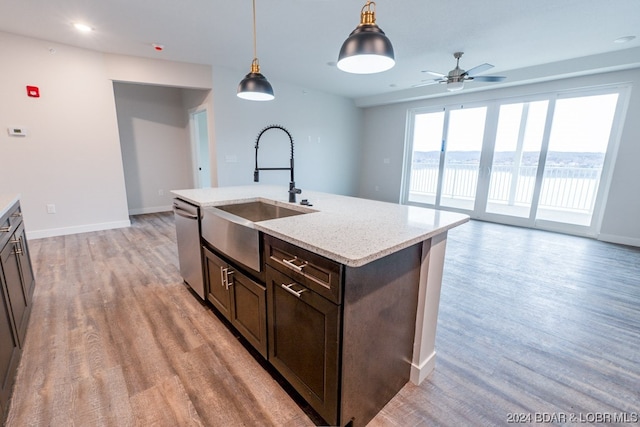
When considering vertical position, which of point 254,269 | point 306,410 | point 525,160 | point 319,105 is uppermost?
point 319,105

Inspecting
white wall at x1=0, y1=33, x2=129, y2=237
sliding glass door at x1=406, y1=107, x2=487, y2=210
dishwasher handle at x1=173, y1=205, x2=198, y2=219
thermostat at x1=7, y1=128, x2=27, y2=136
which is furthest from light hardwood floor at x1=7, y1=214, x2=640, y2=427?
sliding glass door at x1=406, y1=107, x2=487, y2=210

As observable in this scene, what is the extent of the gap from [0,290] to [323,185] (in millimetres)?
5635

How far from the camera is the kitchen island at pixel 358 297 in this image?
1.10m

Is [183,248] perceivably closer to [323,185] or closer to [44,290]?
[44,290]

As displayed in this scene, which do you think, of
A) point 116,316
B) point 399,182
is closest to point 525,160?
point 399,182

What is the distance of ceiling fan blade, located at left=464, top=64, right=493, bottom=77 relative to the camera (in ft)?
10.6

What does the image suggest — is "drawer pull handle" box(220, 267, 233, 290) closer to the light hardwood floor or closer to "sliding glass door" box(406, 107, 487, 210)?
the light hardwood floor

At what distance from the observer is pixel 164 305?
2.32 m

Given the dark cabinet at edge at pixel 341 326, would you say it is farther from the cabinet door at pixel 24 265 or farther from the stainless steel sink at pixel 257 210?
the cabinet door at pixel 24 265

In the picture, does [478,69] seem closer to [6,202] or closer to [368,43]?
[368,43]

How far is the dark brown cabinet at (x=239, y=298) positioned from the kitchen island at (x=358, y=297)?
0.17ft

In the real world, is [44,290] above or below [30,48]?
below

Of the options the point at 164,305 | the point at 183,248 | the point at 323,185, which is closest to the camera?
the point at 164,305

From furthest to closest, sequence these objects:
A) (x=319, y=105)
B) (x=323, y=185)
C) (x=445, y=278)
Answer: (x=323, y=185)
(x=319, y=105)
(x=445, y=278)
